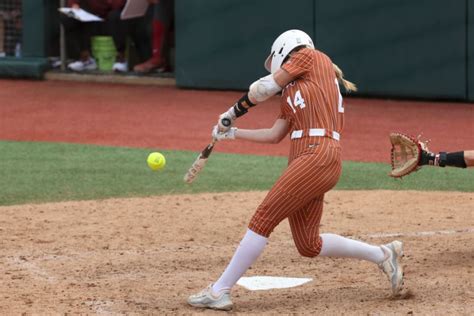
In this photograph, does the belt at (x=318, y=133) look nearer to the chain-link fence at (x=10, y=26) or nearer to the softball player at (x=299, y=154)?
the softball player at (x=299, y=154)

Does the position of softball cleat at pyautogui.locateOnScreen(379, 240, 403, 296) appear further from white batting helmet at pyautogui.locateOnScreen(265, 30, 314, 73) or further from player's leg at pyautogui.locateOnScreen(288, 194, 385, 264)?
white batting helmet at pyautogui.locateOnScreen(265, 30, 314, 73)

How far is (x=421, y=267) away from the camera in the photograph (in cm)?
697

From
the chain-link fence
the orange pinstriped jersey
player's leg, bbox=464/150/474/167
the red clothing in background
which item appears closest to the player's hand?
the orange pinstriped jersey

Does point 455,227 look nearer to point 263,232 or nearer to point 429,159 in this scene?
point 429,159

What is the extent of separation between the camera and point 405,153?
24.1 ft

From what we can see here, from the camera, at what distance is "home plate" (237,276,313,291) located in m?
6.55

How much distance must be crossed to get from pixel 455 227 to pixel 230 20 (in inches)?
307

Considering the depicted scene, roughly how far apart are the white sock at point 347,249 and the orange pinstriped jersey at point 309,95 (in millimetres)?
574

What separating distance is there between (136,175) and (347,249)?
14.8ft

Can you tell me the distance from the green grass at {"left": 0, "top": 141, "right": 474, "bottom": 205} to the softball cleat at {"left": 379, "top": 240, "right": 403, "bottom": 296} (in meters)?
3.46

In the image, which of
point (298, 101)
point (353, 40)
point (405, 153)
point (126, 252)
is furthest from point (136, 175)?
point (353, 40)

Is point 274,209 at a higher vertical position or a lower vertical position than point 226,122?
lower

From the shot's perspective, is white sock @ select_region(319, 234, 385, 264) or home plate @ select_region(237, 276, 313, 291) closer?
white sock @ select_region(319, 234, 385, 264)

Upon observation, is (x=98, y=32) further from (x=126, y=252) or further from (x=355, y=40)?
(x=126, y=252)
